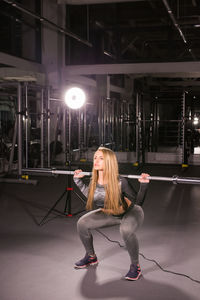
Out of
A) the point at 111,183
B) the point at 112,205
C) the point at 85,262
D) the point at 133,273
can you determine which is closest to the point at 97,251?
the point at 85,262

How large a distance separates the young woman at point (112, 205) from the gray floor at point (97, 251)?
205 millimetres

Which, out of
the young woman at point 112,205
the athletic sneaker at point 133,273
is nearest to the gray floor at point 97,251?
the athletic sneaker at point 133,273

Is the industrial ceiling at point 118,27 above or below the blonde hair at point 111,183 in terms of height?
above

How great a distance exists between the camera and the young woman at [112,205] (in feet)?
10.0

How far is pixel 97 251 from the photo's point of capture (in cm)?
374

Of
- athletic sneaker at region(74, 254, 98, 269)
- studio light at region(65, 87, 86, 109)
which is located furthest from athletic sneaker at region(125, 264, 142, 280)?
studio light at region(65, 87, 86, 109)

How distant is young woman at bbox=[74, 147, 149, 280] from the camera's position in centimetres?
305

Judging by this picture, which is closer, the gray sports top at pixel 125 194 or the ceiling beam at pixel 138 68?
the gray sports top at pixel 125 194

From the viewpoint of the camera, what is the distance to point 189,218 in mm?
5086

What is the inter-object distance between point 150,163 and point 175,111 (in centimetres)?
883

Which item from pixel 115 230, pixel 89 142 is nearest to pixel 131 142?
pixel 89 142

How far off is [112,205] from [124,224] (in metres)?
0.18

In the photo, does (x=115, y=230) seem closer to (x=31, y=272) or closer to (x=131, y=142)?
(x=31, y=272)

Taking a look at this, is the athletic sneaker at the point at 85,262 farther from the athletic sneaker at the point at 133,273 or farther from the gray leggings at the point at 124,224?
the athletic sneaker at the point at 133,273
